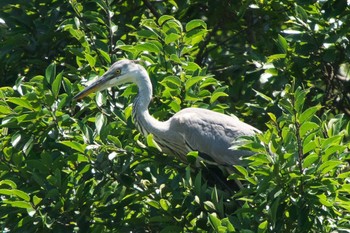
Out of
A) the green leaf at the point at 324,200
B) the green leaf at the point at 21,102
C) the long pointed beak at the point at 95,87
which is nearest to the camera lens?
the green leaf at the point at 324,200

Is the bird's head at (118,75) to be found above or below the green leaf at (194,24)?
below

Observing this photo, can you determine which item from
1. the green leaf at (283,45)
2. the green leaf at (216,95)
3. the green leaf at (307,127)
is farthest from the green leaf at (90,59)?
the green leaf at (307,127)

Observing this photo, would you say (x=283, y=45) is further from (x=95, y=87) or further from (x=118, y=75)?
(x=95, y=87)

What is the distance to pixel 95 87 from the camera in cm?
711

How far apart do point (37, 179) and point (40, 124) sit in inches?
17.4

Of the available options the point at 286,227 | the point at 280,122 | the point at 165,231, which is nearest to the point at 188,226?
the point at 165,231

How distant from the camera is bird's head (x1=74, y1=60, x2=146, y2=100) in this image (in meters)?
7.14

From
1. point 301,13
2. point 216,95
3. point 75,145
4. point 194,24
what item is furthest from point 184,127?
point 75,145

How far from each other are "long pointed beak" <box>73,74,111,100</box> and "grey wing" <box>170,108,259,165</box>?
57 centimetres

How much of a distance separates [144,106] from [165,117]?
0.84 ft

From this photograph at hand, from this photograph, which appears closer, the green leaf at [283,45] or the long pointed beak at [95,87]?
the long pointed beak at [95,87]

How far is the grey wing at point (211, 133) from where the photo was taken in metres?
7.43

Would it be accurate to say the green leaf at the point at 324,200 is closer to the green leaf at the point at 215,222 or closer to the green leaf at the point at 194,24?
the green leaf at the point at 215,222

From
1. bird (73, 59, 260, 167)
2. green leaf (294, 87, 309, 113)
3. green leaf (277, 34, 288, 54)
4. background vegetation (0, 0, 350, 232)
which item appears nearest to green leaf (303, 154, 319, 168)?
background vegetation (0, 0, 350, 232)
